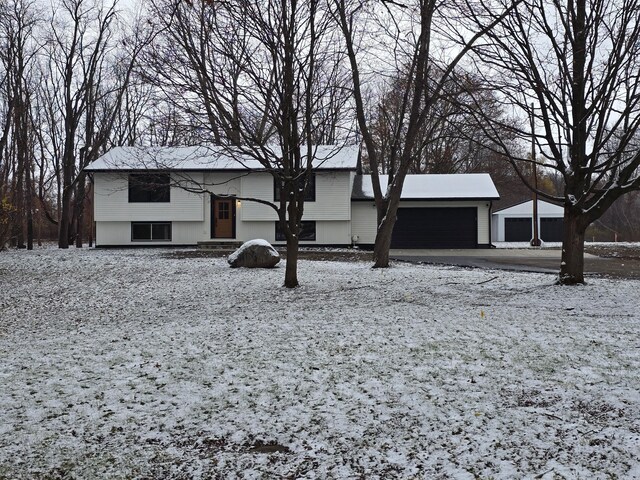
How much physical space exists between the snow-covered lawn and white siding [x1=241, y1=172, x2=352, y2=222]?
16834 mm

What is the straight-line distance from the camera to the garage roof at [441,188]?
86.6 feet

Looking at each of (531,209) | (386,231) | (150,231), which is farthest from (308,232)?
(531,209)

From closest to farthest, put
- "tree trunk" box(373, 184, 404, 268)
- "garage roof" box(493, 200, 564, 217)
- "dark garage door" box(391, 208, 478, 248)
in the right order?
"tree trunk" box(373, 184, 404, 268) < "dark garage door" box(391, 208, 478, 248) < "garage roof" box(493, 200, 564, 217)

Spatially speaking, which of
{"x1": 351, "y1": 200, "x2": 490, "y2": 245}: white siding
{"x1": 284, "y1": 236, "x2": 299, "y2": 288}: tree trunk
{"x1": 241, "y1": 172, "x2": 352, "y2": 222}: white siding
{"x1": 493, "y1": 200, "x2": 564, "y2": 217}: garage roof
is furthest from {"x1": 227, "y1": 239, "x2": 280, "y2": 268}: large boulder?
{"x1": 493, "y1": 200, "x2": 564, "y2": 217}: garage roof

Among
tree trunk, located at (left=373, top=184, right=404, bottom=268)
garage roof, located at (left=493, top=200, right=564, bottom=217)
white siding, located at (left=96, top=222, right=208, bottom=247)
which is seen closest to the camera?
tree trunk, located at (left=373, top=184, right=404, bottom=268)

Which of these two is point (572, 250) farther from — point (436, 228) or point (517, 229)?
point (517, 229)

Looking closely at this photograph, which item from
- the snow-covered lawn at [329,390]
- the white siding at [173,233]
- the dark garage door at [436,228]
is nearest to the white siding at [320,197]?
the white siding at [173,233]

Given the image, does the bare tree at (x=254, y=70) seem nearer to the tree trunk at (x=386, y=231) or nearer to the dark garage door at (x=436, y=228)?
the tree trunk at (x=386, y=231)

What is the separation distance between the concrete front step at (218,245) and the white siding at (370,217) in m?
6.19

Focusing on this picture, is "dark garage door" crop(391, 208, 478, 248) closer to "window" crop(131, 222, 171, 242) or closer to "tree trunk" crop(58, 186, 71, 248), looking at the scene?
"window" crop(131, 222, 171, 242)

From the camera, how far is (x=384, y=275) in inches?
512

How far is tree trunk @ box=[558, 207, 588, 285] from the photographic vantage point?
34.5 ft

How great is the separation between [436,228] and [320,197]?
20.2 ft

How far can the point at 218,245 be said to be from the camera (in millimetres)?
24562
